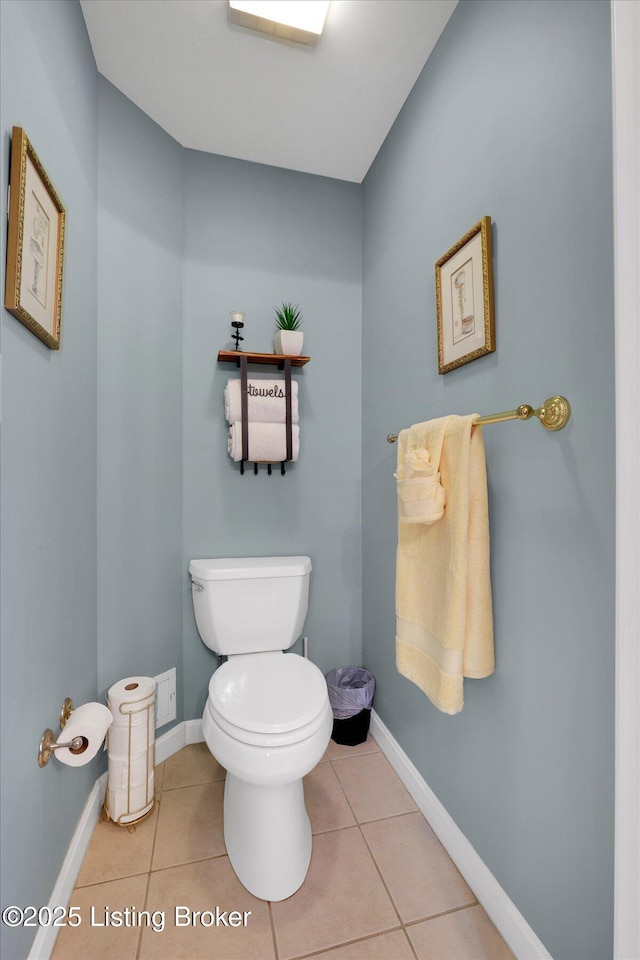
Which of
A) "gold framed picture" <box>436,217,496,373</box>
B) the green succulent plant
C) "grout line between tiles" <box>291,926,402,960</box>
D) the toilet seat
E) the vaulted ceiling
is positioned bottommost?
"grout line between tiles" <box>291,926,402,960</box>

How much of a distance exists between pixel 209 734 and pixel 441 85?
2055 mm

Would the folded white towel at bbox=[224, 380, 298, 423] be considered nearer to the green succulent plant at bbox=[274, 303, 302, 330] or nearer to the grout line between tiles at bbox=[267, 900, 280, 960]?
the green succulent plant at bbox=[274, 303, 302, 330]

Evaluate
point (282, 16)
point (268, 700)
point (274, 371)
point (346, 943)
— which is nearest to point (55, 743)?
point (268, 700)

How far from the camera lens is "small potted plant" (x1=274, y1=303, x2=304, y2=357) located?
1.78 m

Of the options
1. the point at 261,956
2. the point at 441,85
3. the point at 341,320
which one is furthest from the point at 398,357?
the point at 261,956

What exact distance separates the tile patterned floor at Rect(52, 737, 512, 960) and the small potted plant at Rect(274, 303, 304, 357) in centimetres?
167

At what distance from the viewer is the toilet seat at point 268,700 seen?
1127 mm

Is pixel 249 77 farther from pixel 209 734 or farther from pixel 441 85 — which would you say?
pixel 209 734

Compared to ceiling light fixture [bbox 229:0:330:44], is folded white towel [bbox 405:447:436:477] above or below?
below

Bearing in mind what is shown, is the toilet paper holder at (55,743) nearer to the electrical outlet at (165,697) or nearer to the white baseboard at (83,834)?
the white baseboard at (83,834)

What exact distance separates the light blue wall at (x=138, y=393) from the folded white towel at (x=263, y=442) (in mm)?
249

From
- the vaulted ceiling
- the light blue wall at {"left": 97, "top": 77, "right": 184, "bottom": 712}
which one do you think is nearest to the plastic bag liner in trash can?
the light blue wall at {"left": 97, "top": 77, "right": 184, "bottom": 712}

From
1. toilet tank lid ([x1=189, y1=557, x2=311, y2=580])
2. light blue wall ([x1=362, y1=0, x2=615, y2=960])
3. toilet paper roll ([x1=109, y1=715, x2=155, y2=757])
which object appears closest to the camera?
light blue wall ([x1=362, y1=0, x2=615, y2=960])

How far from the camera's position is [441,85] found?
1.34 meters
